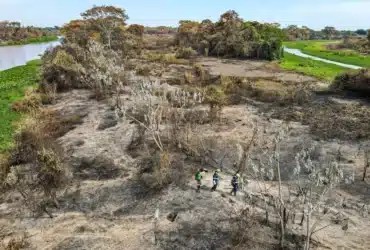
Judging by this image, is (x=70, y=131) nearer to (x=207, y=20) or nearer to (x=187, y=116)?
(x=187, y=116)

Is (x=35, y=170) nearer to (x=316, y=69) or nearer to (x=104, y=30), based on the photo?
(x=316, y=69)

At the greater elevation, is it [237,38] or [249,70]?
[237,38]

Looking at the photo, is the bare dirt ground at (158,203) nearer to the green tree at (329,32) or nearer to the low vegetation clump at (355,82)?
the low vegetation clump at (355,82)

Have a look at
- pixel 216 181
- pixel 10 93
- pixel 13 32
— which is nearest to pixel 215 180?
pixel 216 181

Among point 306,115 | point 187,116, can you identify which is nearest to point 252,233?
point 187,116

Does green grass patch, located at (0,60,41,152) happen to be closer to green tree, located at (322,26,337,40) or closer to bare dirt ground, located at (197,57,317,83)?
bare dirt ground, located at (197,57,317,83)

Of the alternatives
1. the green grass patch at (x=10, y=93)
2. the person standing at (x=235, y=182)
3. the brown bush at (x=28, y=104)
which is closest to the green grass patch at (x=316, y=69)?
the person standing at (x=235, y=182)
